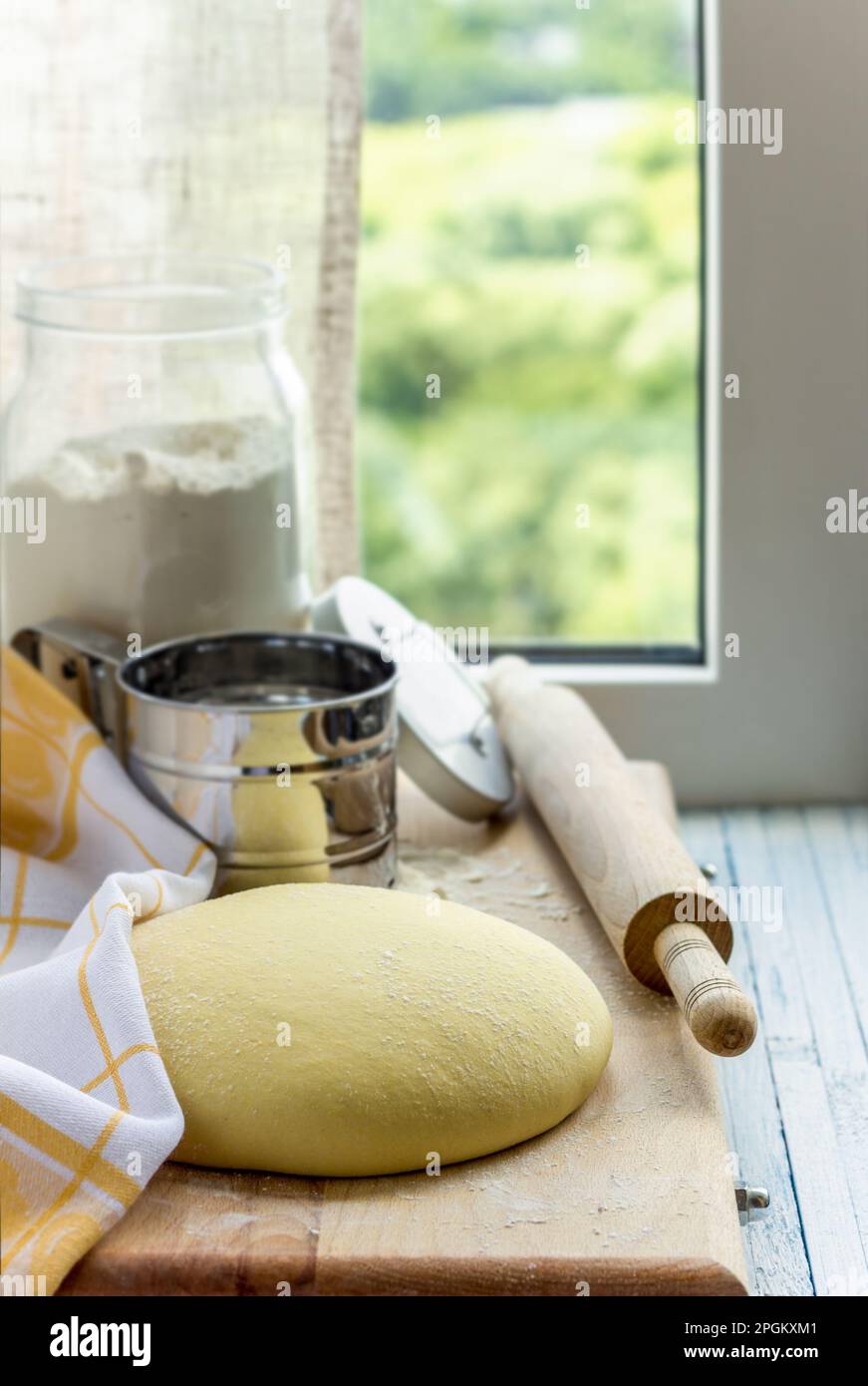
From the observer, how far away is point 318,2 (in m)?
1.02

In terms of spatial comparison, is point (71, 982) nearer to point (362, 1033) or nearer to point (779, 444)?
point (362, 1033)

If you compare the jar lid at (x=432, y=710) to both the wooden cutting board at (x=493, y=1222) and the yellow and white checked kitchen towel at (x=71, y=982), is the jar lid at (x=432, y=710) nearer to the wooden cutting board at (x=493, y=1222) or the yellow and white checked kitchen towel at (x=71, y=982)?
the yellow and white checked kitchen towel at (x=71, y=982)

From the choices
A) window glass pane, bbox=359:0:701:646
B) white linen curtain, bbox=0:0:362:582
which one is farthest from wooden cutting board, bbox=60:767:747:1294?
window glass pane, bbox=359:0:701:646

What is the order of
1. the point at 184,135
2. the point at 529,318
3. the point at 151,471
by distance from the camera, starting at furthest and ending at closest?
the point at 529,318
the point at 184,135
the point at 151,471

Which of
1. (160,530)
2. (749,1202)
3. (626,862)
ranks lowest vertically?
(749,1202)

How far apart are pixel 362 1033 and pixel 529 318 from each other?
3.60 meters

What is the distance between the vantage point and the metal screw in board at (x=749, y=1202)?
0.64m

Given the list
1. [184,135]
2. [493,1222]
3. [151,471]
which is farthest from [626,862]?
[184,135]

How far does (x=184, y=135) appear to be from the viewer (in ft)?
3.40

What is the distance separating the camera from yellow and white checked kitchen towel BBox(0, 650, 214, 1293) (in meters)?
0.57

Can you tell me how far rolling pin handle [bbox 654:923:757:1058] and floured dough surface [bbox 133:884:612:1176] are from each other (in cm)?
4

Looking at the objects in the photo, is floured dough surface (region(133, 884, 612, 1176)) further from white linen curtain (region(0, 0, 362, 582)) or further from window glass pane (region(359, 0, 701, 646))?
window glass pane (region(359, 0, 701, 646))

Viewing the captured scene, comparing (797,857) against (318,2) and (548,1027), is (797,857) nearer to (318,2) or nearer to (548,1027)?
(548,1027)
